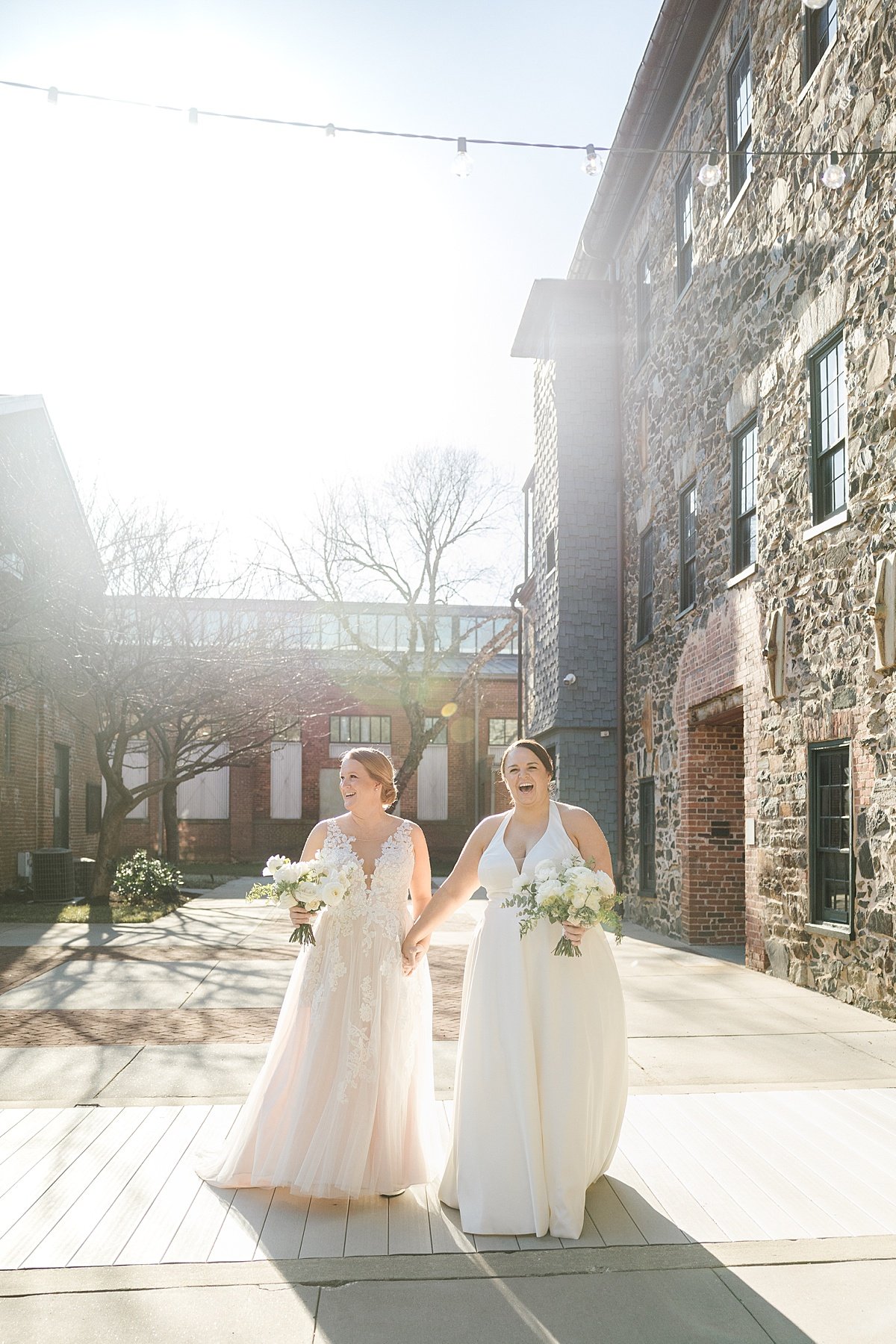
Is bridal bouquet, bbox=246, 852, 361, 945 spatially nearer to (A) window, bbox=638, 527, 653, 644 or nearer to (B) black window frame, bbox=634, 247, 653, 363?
(A) window, bbox=638, 527, 653, 644

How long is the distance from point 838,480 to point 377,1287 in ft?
25.2

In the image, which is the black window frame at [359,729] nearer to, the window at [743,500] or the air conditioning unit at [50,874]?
the air conditioning unit at [50,874]

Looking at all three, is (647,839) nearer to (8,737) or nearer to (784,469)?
(784,469)

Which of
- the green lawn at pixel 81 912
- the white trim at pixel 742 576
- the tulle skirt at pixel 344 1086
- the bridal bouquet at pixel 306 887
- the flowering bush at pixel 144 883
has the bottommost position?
the green lawn at pixel 81 912

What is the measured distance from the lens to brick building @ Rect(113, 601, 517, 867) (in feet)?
115

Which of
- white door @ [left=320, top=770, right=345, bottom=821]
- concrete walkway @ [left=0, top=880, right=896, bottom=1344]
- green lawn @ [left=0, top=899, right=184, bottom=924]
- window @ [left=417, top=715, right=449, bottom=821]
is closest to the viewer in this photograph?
concrete walkway @ [left=0, top=880, right=896, bottom=1344]

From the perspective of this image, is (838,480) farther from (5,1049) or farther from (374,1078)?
(5,1049)

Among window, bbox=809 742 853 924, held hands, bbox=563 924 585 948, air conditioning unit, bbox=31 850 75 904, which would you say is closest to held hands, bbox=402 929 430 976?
held hands, bbox=563 924 585 948

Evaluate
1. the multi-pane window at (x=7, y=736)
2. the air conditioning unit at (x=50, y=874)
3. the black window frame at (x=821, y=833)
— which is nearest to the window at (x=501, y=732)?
the air conditioning unit at (x=50, y=874)

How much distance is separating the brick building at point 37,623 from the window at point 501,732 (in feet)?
48.1

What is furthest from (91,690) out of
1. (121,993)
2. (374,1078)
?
(374,1078)

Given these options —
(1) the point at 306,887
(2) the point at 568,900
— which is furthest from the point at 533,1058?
(1) the point at 306,887

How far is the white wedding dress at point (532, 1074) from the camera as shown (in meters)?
4.25

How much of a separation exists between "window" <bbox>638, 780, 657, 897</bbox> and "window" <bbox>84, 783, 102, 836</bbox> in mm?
15604
